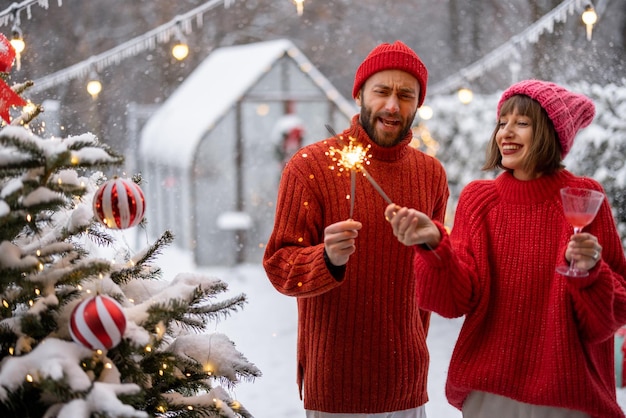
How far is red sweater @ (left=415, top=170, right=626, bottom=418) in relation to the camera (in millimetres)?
1589

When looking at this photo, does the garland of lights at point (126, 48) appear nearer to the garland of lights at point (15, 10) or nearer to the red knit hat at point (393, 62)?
the garland of lights at point (15, 10)

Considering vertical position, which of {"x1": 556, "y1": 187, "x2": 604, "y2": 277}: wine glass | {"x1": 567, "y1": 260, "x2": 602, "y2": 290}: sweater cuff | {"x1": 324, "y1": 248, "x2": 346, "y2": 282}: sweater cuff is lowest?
{"x1": 567, "y1": 260, "x2": 602, "y2": 290}: sweater cuff

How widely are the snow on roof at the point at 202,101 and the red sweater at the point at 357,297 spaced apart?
153 inches

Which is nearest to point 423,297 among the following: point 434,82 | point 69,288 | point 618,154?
point 69,288

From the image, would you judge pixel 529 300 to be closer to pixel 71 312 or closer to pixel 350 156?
pixel 350 156

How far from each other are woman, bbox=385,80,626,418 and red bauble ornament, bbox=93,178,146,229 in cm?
56

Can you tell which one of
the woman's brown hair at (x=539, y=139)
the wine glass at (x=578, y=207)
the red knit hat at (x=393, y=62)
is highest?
the red knit hat at (x=393, y=62)

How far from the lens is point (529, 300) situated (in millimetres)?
1647

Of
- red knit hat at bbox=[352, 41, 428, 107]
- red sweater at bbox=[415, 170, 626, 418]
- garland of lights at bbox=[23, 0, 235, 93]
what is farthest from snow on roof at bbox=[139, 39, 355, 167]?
red sweater at bbox=[415, 170, 626, 418]

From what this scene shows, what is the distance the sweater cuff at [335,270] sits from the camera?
5.55 ft

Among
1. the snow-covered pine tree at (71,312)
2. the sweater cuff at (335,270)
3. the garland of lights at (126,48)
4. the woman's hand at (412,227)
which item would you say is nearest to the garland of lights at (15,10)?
the garland of lights at (126,48)

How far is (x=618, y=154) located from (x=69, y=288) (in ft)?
11.4

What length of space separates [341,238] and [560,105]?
0.59 metres

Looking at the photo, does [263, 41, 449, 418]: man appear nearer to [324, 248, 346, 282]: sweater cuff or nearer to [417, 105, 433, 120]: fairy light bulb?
[324, 248, 346, 282]: sweater cuff
